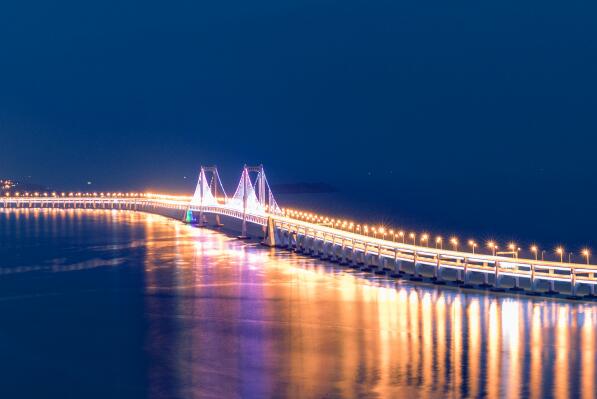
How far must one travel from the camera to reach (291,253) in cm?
5009

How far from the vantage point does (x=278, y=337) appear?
2498 cm

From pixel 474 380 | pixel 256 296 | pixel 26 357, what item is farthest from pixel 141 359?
pixel 256 296

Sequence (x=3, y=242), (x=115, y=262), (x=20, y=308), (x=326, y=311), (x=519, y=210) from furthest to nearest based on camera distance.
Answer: (x=519, y=210) < (x=3, y=242) < (x=115, y=262) < (x=20, y=308) < (x=326, y=311)

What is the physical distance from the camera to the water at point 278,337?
1950cm

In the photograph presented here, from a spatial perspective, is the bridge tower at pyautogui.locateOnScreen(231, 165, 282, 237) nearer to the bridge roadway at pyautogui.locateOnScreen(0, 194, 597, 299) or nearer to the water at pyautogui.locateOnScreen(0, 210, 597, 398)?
the bridge roadway at pyautogui.locateOnScreen(0, 194, 597, 299)

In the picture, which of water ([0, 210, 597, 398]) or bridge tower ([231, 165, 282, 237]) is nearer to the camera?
water ([0, 210, 597, 398])

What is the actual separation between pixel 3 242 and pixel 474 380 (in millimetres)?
48311

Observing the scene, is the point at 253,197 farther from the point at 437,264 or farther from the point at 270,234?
the point at 437,264

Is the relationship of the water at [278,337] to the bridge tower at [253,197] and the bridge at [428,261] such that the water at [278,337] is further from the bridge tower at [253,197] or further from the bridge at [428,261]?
the bridge tower at [253,197]

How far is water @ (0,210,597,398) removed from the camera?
64.0 ft

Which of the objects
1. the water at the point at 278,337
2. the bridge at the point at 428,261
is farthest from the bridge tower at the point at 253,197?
the water at the point at 278,337

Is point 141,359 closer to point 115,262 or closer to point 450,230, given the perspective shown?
point 115,262

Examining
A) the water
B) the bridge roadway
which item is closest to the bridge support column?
the bridge roadway

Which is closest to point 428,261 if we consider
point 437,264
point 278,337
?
point 437,264
